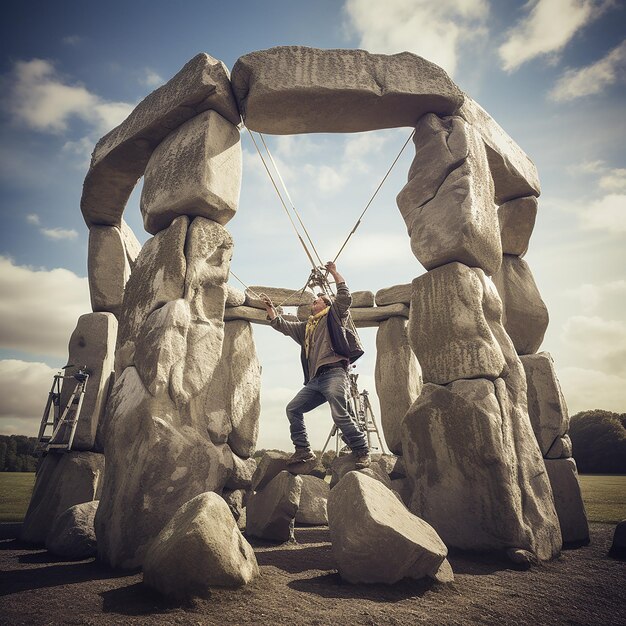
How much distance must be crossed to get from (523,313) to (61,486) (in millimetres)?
5932

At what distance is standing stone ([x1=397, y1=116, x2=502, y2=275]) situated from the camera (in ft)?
14.2

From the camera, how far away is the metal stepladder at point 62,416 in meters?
5.24

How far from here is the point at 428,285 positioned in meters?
4.41

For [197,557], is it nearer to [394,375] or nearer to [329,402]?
[329,402]

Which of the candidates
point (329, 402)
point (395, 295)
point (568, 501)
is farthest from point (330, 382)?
point (395, 295)

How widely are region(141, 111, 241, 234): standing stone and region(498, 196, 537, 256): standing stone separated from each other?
12.3 feet

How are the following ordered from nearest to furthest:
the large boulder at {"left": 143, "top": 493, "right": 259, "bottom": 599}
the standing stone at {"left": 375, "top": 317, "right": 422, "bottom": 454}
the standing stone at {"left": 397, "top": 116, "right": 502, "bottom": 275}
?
the large boulder at {"left": 143, "top": 493, "right": 259, "bottom": 599}
the standing stone at {"left": 397, "top": 116, "right": 502, "bottom": 275}
the standing stone at {"left": 375, "top": 317, "right": 422, "bottom": 454}

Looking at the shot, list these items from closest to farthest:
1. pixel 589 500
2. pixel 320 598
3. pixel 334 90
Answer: pixel 320 598, pixel 334 90, pixel 589 500

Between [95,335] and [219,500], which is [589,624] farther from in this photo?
[95,335]

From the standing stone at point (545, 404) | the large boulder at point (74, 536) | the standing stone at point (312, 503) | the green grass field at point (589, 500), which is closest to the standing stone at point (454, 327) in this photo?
the standing stone at point (545, 404)

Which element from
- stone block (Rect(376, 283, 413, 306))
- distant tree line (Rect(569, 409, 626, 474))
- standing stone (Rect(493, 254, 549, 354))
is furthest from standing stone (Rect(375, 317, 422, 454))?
distant tree line (Rect(569, 409, 626, 474))

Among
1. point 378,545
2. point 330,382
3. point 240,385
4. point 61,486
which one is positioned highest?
point 240,385

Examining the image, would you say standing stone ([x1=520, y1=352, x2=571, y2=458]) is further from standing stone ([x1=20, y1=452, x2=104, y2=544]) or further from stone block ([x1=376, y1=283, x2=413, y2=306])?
standing stone ([x1=20, y1=452, x2=104, y2=544])

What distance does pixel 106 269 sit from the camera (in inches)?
245
